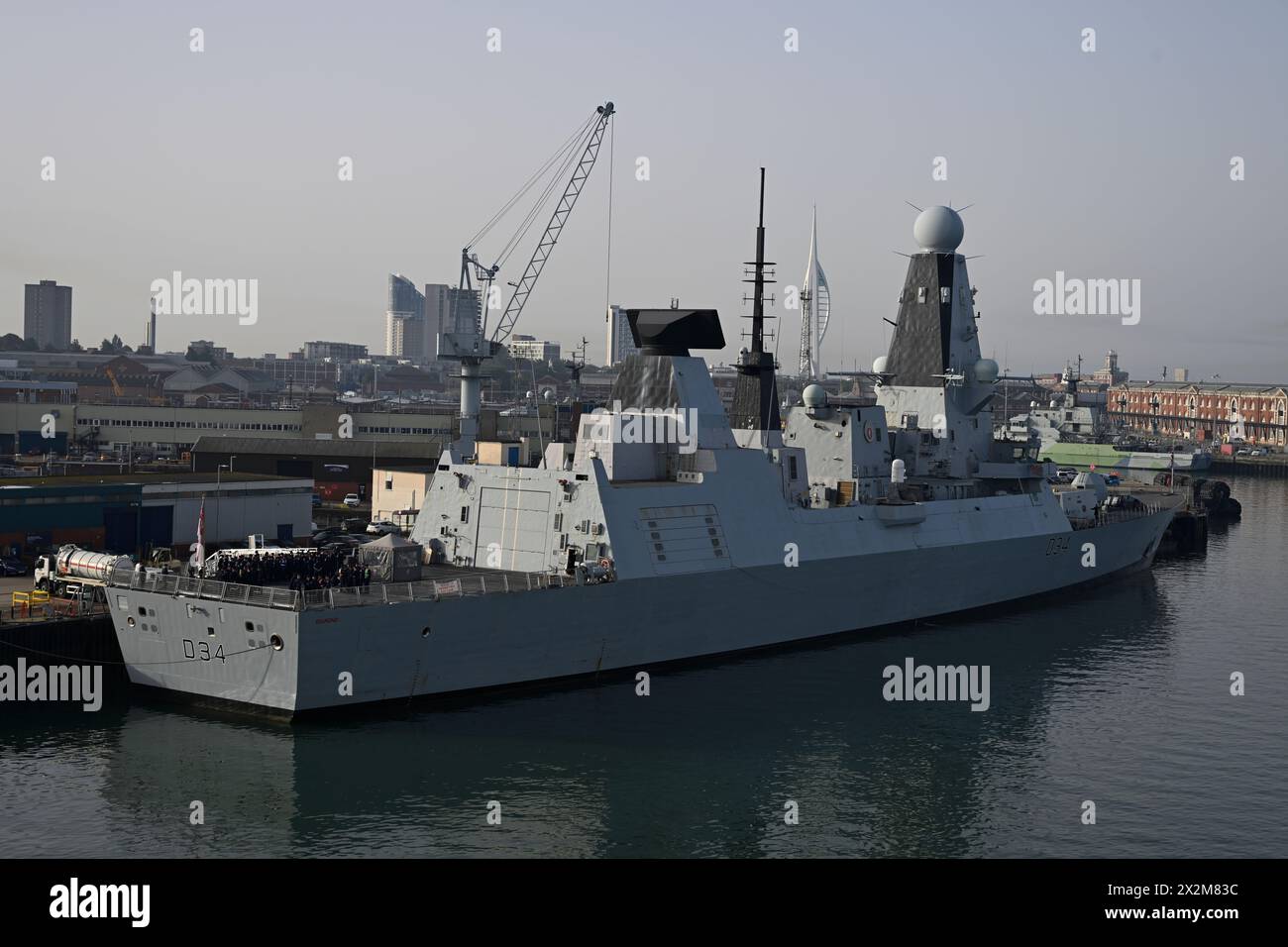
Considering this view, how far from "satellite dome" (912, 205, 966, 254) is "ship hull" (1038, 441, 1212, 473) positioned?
56.9 metres

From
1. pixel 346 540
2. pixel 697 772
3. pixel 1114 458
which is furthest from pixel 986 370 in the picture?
pixel 1114 458

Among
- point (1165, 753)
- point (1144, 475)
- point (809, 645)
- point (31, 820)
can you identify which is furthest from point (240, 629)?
point (1144, 475)

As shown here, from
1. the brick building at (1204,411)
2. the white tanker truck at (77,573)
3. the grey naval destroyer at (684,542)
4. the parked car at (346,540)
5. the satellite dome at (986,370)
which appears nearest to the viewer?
the grey naval destroyer at (684,542)

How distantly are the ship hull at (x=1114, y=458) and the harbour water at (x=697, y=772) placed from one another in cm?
6753

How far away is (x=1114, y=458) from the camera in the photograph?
94312mm

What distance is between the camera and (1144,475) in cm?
8969

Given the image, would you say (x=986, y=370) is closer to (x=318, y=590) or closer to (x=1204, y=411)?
(x=318, y=590)

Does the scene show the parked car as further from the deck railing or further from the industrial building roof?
the industrial building roof

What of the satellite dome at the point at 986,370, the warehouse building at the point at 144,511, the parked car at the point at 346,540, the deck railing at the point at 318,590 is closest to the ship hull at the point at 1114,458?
the satellite dome at the point at 986,370

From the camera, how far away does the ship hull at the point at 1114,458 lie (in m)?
92.4

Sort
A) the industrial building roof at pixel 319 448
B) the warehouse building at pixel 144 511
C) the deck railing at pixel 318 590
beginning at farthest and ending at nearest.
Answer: the industrial building roof at pixel 319 448 → the warehouse building at pixel 144 511 → the deck railing at pixel 318 590

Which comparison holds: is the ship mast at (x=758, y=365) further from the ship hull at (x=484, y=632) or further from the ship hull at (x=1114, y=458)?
the ship hull at (x=1114, y=458)
